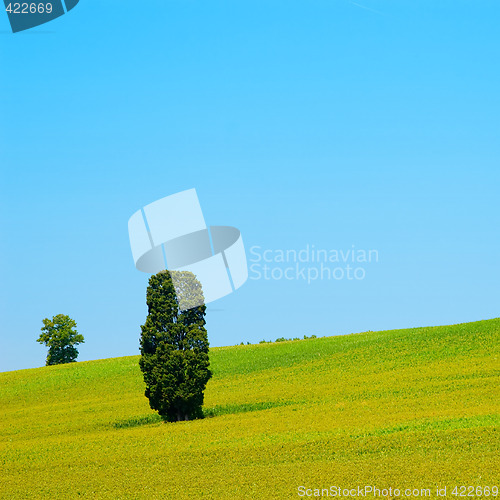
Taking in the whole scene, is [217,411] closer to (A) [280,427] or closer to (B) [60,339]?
(A) [280,427]

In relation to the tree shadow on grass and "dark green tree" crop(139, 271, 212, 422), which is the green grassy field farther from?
"dark green tree" crop(139, 271, 212, 422)

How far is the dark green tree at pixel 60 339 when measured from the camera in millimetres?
101812

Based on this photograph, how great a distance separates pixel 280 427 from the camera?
33844mm

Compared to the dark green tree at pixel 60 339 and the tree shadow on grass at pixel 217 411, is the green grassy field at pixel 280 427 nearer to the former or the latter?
the tree shadow on grass at pixel 217 411

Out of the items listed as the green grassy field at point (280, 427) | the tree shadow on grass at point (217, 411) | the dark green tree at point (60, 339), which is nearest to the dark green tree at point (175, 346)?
the tree shadow on grass at point (217, 411)

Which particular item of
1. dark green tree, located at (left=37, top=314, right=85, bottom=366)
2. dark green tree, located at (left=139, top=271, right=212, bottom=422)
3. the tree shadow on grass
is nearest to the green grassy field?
the tree shadow on grass

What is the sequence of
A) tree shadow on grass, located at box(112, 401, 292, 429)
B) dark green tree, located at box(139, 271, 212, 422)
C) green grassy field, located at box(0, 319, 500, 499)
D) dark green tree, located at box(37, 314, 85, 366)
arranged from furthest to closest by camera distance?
dark green tree, located at box(37, 314, 85, 366), tree shadow on grass, located at box(112, 401, 292, 429), dark green tree, located at box(139, 271, 212, 422), green grassy field, located at box(0, 319, 500, 499)

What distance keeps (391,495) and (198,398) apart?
71.9ft

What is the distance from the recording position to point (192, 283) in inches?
1684

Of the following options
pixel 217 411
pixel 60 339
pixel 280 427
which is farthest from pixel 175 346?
pixel 60 339

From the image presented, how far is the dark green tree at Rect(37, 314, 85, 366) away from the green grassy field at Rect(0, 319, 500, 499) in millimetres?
34260

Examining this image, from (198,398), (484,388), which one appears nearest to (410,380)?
(484,388)

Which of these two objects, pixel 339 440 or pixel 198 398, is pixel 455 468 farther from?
pixel 198 398

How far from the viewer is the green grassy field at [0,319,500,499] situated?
24109 mm
